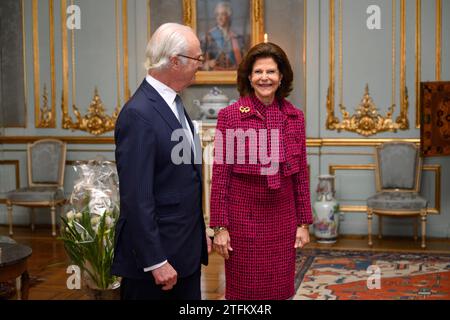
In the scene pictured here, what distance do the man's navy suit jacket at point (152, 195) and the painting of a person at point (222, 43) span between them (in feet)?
13.8

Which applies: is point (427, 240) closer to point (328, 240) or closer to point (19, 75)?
point (328, 240)

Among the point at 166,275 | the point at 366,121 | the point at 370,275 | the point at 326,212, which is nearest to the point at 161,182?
the point at 166,275

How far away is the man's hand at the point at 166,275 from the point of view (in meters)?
1.82

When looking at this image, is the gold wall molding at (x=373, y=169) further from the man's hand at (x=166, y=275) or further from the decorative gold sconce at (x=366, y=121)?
the man's hand at (x=166, y=275)

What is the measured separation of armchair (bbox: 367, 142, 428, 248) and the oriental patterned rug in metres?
Result: 0.42

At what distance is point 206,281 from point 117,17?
3.01m

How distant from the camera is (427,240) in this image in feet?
18.5

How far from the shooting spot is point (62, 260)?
5.02 m

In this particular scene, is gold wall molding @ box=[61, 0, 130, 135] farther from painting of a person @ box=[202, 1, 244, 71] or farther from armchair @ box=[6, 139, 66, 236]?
painting of a person @ box=[202, 1, 244, 71]

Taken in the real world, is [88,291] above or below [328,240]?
above

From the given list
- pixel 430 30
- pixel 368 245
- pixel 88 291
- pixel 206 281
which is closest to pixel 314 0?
pixel 430 30

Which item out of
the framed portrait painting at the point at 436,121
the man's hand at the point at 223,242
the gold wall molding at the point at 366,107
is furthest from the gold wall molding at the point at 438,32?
the man's hand at the point at 223,242

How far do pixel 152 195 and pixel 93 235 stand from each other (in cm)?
67

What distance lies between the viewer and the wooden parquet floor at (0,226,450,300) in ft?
13.2
